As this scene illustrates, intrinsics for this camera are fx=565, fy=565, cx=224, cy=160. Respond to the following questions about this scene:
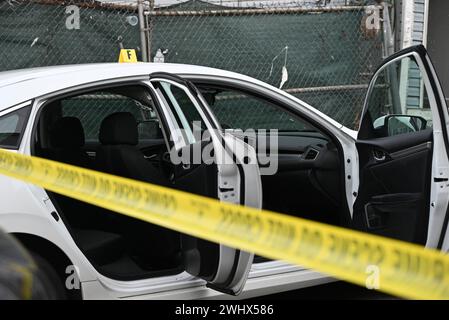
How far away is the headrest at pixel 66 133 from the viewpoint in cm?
353

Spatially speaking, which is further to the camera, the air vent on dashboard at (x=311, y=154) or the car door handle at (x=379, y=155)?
the air vent on dashboard at (x=311, y=154)

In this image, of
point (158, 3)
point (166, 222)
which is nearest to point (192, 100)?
point (166, 222)

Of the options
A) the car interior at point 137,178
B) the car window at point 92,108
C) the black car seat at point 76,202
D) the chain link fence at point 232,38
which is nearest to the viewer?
the car interior at point 137,178

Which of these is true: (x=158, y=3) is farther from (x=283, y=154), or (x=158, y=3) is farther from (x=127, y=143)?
(x=127, y=143)

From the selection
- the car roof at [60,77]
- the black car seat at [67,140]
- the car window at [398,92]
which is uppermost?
the car window at [398,92]

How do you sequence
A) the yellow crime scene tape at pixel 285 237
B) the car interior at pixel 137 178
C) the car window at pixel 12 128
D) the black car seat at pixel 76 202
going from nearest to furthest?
1. the yellow crime scene tape at pixel 285 237
2. the car window at pixel 12 128
3. the car interior at pixel 137 178
4. the black car seat at pixel 76 202

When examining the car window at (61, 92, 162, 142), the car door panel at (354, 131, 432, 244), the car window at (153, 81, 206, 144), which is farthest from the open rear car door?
the car window at (61, 92, 162, 142)

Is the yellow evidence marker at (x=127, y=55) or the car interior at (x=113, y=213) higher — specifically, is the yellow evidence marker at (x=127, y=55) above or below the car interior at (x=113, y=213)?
above

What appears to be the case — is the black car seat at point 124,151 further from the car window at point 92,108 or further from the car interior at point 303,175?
the car window at point 92,108

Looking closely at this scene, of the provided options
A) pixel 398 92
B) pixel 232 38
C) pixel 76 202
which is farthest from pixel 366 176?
pixel 398 92

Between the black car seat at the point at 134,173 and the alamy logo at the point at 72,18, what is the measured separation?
128 inches

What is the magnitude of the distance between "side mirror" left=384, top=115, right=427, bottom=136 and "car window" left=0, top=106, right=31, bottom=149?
88.0 inches

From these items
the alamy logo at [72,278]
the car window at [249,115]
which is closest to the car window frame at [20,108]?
the alamy logo at [72,278]
